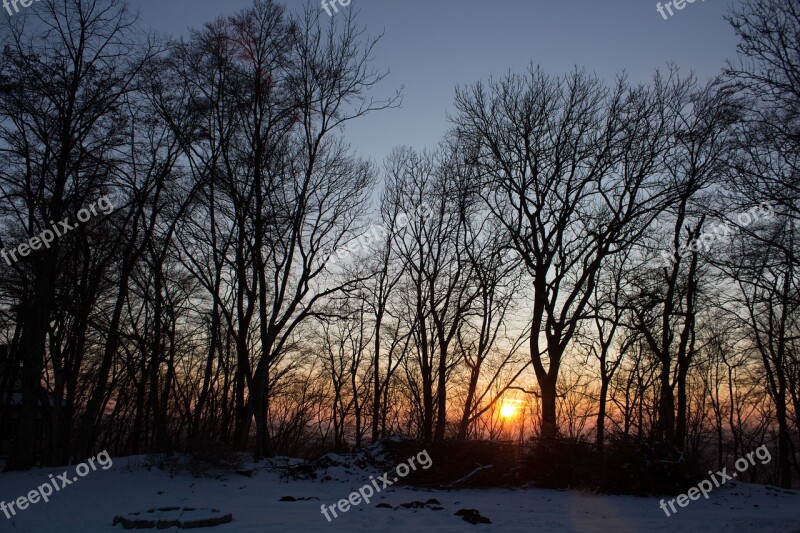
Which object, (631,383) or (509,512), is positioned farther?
(631,383)

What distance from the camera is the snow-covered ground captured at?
8.77 m

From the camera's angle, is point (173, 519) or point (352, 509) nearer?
point (173, 519)

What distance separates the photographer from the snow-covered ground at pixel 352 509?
8766 millimetres

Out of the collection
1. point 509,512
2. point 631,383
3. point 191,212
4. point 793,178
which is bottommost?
point 509,512

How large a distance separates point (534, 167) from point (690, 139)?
5.33 metres

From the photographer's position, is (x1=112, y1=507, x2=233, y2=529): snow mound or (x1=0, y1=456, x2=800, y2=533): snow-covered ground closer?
(x1=112, y1=507, x2=233, y2=529): snow mound

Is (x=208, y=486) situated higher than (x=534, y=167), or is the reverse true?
(x=534, y=167)

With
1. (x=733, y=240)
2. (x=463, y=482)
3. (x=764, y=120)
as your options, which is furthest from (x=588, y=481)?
(x=764, y=120)

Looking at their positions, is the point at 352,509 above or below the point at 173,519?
below

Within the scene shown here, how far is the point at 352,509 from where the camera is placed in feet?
33.9

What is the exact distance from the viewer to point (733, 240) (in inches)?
588

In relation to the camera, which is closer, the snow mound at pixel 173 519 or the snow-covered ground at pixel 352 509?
the snow mound at pixel 173 519

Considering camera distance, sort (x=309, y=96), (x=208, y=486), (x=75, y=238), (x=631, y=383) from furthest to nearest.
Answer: (x=631, y=383), (x=75, y=238), (x=309, y=96), (x=208, y=486)

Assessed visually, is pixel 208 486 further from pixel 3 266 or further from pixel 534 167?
pixel 3 266
